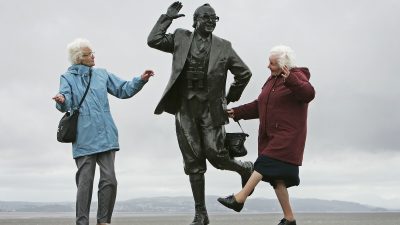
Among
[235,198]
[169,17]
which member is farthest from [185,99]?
[235,198]

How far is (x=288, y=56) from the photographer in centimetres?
866

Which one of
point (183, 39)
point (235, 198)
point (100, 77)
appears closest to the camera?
point (235, 198)

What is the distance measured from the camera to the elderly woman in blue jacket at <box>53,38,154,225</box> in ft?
28.0

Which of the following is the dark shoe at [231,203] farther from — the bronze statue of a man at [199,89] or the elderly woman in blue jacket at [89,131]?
the elderly woman in blue jacket at [89,131]

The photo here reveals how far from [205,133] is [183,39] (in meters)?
1.40

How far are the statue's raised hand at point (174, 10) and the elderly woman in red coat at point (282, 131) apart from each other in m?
1.66

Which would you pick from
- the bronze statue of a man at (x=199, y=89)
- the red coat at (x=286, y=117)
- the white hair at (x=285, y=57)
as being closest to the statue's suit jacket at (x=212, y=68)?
the bronze statue of a man at (x=199, y=89)

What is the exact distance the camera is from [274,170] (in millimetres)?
8516

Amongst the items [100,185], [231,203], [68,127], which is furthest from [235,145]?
[68,127]

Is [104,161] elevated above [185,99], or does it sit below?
below

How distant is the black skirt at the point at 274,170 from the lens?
8523 mm

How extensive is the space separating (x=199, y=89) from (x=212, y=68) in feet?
1.14

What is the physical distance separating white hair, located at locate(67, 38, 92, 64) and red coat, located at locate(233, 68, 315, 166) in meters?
2.50

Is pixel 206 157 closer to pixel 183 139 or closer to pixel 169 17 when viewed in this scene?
pixel 183 139
